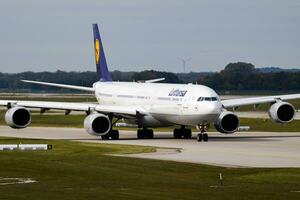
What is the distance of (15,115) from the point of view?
2569 inches

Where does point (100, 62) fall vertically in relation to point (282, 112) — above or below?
above

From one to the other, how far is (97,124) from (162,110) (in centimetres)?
425

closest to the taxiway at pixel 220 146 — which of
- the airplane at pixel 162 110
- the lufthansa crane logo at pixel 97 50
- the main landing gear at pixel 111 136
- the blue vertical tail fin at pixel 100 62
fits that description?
the main landing gear at pixel 111 136

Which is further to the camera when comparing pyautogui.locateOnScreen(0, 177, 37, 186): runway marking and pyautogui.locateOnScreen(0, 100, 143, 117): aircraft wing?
pyautogui.locateOnScreen(0, 100, 143, 117): aircraft wing

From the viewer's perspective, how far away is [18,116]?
2576 inches

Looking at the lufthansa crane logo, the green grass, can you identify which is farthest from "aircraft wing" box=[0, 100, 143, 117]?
the green grass

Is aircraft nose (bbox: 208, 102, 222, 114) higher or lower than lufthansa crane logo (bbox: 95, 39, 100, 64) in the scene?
lower

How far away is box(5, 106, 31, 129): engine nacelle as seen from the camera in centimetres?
6500

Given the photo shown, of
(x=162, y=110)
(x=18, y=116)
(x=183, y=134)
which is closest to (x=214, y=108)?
(x=162, y=110)

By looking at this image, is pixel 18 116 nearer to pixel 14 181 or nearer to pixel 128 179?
pixel 128 179

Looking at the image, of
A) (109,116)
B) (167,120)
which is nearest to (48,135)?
(109,116)

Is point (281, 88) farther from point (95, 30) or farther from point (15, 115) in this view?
point (15, 115)

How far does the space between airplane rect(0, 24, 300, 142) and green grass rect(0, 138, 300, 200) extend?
1256 centimetres

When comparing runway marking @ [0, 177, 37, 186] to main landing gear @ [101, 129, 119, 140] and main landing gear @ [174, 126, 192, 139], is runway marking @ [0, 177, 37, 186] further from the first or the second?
main landing gear @ [174, 126, 192, 139]
